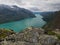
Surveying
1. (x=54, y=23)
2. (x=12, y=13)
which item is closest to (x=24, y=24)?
(x=12, y=13)

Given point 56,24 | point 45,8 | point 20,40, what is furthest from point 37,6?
point 20,40

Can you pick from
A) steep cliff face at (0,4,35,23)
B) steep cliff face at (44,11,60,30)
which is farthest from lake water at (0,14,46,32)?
steep cliff face at (44,11,60,30)

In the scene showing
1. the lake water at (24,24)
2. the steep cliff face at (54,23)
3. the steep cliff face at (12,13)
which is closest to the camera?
the steep cliff face at (54,23)

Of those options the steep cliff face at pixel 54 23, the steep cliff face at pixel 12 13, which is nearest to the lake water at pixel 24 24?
the steep cliff face at pixel 12 13

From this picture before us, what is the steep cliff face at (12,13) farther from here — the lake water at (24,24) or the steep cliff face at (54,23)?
the steep cliff face at (54,23)

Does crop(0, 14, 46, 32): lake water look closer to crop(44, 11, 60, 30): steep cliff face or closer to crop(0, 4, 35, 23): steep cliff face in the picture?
crop(0, 4, 35, 23): steep cliff face

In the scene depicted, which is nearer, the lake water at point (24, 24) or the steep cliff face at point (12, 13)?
the lake water at point (24, 24)

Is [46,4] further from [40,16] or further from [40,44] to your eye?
[40,44]

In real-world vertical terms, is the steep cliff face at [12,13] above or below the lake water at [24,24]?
above
